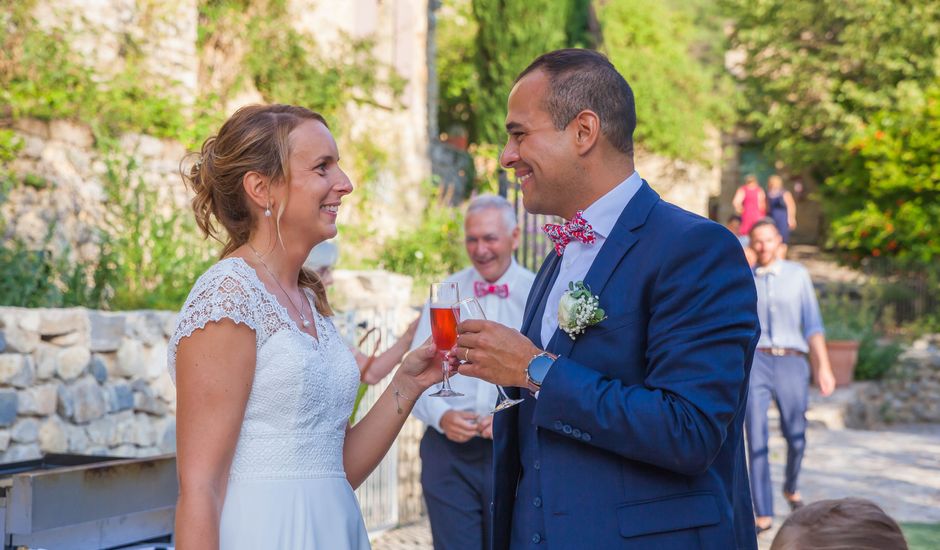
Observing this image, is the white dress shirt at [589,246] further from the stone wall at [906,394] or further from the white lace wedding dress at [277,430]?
the stone wall at [906,394]

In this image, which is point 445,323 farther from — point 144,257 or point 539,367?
point 144,257

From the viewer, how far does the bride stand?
2.42m

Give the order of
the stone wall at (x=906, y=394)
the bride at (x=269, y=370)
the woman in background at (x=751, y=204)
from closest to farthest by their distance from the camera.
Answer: the bride at (x=269, y=370), the stone wall at (x=906, y=394), the woman in background at (x=751, y=204)

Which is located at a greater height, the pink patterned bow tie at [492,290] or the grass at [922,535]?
the pink patterned bow tie at [492,290]

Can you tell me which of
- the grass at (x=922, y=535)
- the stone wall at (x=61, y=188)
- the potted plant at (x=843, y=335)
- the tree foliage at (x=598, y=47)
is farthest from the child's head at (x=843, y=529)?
the tree foliage at (x=598, y=47)

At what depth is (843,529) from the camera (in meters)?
1.94

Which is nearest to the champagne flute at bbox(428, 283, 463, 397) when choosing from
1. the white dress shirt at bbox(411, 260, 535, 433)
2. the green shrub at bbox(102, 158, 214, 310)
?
the white dress shirt at bbox(411, 260, 535, 433)

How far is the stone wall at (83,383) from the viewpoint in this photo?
5.36 metres

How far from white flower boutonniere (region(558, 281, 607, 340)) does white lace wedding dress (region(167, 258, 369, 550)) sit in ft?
2.32

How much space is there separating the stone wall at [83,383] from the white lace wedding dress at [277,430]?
3.11m

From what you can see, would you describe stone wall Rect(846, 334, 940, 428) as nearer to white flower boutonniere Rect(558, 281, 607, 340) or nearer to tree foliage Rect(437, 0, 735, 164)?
tree foliage Rect(437, 0, 735, 164)

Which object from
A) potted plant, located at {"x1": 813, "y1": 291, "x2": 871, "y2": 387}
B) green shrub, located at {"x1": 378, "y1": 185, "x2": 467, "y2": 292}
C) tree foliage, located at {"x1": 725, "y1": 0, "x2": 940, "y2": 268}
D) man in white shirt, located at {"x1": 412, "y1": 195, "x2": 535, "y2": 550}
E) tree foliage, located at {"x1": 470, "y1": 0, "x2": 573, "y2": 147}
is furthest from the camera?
tree foliage, located at {"x1": 470, "y1": 0, "x2": 573, "y2": 147}

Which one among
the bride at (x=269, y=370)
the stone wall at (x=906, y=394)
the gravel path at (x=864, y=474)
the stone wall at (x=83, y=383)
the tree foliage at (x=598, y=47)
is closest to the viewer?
the bride at (x=269, y=370)

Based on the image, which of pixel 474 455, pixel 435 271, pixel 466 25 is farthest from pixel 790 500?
pixel 466 25
